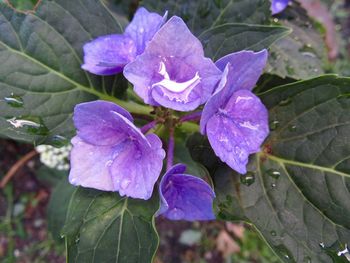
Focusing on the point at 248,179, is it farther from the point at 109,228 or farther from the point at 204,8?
the point at 204,8

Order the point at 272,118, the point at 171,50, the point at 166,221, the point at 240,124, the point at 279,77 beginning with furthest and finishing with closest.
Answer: the point at 166,221
the point at 279,77
the point at 272,118
the point at 240,124
the point at 171,50

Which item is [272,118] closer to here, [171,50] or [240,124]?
[240,124]

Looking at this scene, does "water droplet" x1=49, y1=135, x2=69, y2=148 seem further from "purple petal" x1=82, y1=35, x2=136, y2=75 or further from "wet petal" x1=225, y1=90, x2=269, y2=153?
"wet petal" x1=225, y1=90, x2=269, y2=153

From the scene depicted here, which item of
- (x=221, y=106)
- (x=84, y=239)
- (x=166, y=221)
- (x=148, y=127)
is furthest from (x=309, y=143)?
(x=166, y=221)

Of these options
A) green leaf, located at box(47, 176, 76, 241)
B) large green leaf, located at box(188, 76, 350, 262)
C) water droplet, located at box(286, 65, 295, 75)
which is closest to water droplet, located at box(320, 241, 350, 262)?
large green leaf, located at box(188, 76, 350, 262)

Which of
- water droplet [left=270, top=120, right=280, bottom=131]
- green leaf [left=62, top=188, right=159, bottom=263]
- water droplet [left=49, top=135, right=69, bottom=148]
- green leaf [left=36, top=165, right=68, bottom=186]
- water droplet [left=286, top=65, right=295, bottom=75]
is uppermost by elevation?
water droplet [left=286, top=65, right=295, bottom=75]

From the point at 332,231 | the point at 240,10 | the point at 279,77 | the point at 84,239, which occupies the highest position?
the point at 240,10

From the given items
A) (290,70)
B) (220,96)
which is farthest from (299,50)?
(220,96)

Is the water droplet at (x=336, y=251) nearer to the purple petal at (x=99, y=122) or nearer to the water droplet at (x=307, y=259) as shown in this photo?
the water droplet at (x=307, y=259)

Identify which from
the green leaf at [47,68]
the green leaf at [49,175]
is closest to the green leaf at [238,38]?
the green leaf at [47,68]
